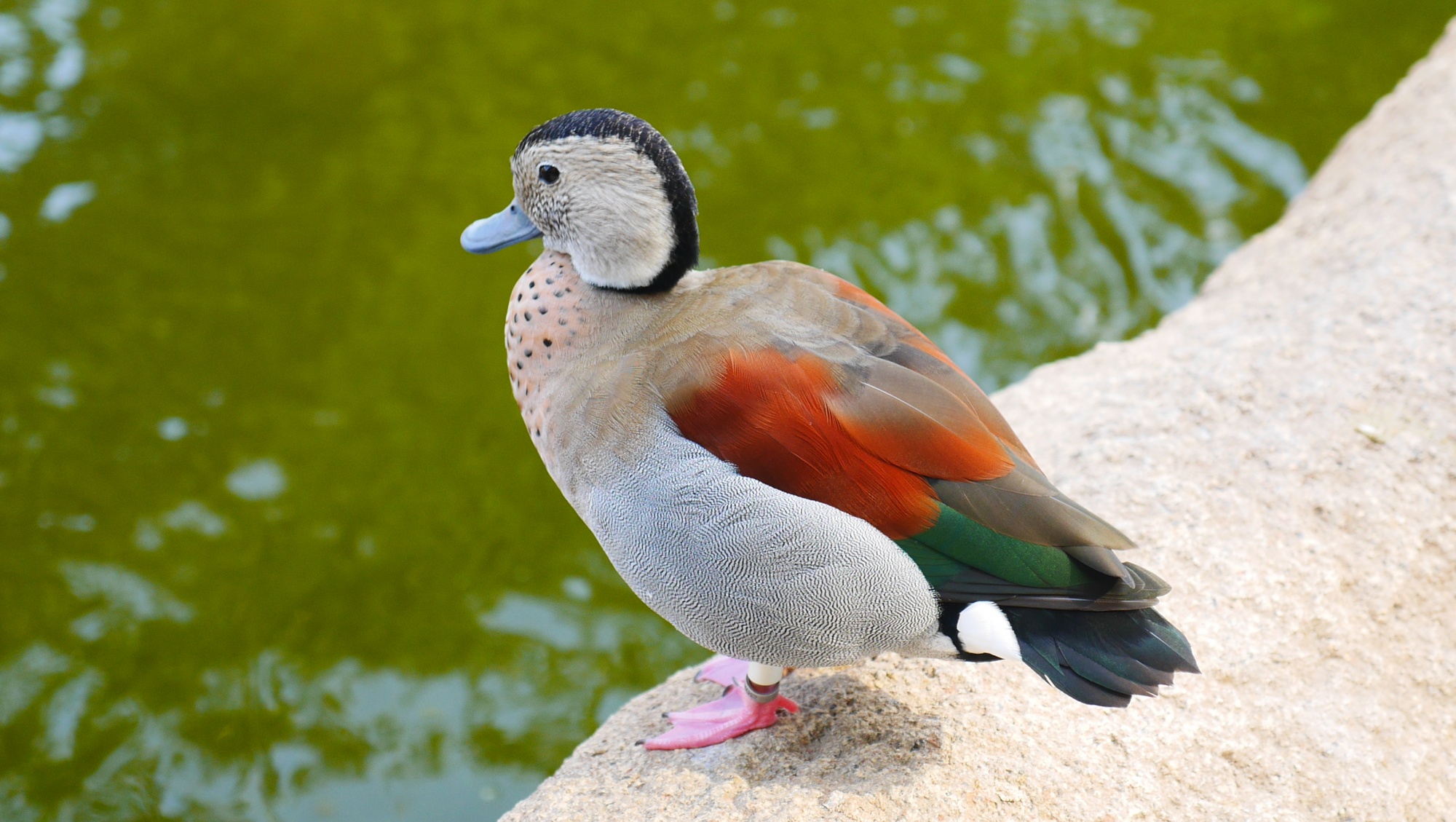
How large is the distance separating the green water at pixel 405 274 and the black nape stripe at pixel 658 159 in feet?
7.03

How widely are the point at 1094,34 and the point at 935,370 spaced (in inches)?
207

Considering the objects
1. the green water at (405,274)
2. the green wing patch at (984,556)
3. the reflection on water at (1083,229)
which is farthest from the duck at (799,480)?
the reflection on water at (1083,229)

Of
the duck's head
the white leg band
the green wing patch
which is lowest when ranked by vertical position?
the white leg band

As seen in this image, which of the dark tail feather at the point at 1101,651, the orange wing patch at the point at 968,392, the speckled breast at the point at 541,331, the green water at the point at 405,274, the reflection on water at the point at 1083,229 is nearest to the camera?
the dark tail feather at the point at 1101,651

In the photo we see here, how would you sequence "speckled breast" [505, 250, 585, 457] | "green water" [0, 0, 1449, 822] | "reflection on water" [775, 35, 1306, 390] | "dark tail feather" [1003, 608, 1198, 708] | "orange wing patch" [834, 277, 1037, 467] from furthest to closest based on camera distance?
Answer: "reflection on water" [775, 35, 1306, 390], "green water" [0, 0, 1449, 822], "speckled breast" [505, 250, 585, 457], "orange wing patch" [834, 277, 1037, 467], "dark tail feather" [1003, 608, 1198, 708]

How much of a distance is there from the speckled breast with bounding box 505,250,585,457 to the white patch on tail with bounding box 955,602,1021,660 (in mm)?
1073

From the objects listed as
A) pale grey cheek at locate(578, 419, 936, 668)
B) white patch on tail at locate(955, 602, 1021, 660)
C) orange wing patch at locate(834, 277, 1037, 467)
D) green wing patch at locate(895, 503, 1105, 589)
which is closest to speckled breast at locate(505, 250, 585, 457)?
pale grey cheek at locate(578, 419, 936, 668)

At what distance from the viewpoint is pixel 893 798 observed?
8.95ft

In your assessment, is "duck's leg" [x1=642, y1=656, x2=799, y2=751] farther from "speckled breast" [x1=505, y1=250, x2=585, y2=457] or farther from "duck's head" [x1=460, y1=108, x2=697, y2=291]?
"duck's head" [x1=460, y1=108, x2=697, y2=291]

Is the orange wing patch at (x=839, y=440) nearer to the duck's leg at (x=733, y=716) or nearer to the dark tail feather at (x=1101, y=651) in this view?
the dark tail feather at (x=1101, y=651)

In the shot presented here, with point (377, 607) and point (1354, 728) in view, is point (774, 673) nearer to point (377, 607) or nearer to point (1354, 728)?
point (1354, 728)


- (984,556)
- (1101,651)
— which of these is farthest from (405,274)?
(1101,651)

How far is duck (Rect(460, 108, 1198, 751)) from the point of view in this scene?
2.55 m

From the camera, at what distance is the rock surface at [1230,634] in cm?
284
